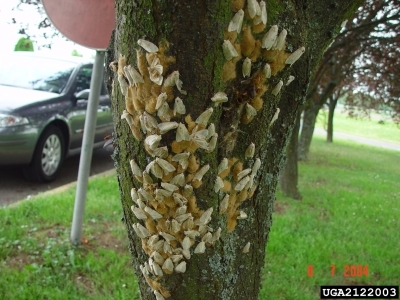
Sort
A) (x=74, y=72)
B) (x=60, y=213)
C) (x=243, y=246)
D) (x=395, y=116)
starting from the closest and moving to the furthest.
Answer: (x=243, y=246) → (x=60, y=213) → (x=74, y=72) → (x=395, y=116)

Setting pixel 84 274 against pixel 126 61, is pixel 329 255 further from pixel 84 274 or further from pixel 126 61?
pixel 126 61

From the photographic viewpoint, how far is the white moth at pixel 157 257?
110 cm

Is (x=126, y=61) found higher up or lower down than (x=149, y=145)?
higher up

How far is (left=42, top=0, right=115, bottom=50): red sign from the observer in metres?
1.75

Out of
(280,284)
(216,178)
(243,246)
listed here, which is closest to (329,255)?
(280,284)

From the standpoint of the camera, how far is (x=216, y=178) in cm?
105

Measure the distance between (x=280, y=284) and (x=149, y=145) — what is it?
6.19 feet

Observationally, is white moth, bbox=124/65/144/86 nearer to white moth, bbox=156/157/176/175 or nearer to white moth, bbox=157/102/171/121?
white moth, bbox=157/102/171/121

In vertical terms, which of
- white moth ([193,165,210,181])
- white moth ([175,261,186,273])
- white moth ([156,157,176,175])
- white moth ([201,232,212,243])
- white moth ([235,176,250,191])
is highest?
white moth ([156,157,176,175])

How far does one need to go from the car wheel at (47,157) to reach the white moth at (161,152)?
331 cm

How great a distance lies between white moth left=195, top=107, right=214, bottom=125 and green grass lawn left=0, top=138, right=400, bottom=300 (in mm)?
1572
